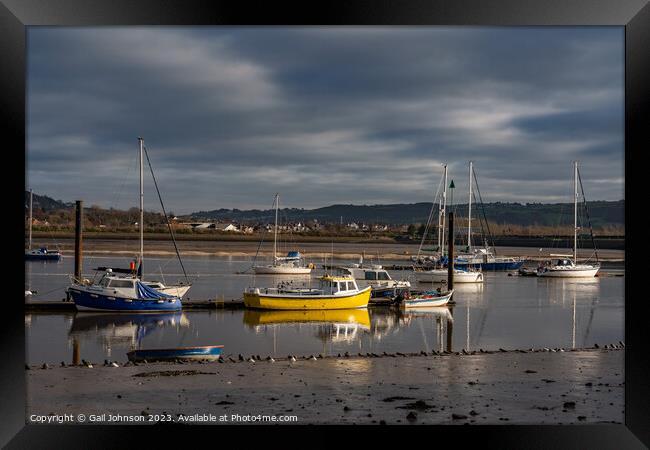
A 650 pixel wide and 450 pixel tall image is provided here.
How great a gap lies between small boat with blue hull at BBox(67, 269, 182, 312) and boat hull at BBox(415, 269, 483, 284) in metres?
19.5

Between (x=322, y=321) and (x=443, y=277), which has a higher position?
(x=443, y=277)

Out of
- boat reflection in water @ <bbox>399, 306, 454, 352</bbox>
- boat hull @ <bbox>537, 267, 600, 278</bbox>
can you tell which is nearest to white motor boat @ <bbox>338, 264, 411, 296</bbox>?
boat reflection in water @ <bbox>399, 306, 454, 352</bbox>

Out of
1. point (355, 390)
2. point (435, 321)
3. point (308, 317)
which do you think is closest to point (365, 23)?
point (355, 390)

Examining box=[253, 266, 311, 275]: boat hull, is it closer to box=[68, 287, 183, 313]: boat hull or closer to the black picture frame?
box=[68, 287, 183, 313]: boat hull

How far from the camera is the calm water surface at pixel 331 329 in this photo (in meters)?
15.4

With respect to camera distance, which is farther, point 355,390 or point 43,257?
point 43,257

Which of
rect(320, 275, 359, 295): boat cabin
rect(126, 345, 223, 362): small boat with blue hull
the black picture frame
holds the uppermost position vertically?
the black picture frame

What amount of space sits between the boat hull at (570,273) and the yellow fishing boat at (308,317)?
25.8 meters

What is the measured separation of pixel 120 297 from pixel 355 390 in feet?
45.7

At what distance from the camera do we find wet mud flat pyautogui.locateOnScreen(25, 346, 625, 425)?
751 centimetres

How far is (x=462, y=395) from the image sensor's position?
8.43 meters

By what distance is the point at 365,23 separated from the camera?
5168mm

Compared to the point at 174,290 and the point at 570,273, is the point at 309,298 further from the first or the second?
the point at 570,273
